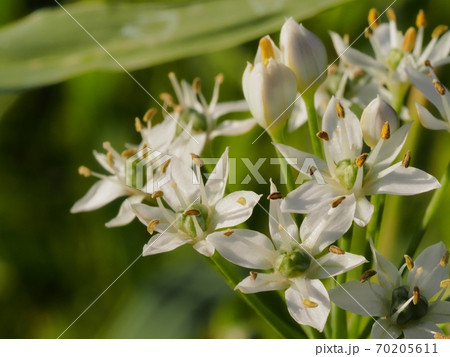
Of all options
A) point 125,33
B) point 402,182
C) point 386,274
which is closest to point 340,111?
point 402,182

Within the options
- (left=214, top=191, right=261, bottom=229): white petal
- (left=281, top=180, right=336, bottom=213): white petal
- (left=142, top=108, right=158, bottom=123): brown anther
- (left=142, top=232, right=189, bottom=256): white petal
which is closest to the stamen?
(left=281, top=180, right=336, bottom=213): white petal

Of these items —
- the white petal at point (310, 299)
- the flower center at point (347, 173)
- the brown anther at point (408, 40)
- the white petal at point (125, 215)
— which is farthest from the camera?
the brown anther at point (408, 40)

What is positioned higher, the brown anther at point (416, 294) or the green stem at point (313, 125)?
the green stem at point (313, 125)

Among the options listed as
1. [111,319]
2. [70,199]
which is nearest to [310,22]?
[70,199]

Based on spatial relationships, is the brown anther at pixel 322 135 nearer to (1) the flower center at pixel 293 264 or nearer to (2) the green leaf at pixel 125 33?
(1) the flower center at pixel 293 264

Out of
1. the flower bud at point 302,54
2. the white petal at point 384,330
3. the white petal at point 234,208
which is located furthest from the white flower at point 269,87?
the white petal at point 384,330

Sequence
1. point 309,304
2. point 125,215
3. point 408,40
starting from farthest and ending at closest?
point 408,40, point 125,215, point 309,304

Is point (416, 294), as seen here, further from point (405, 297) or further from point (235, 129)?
point (235, 129)
